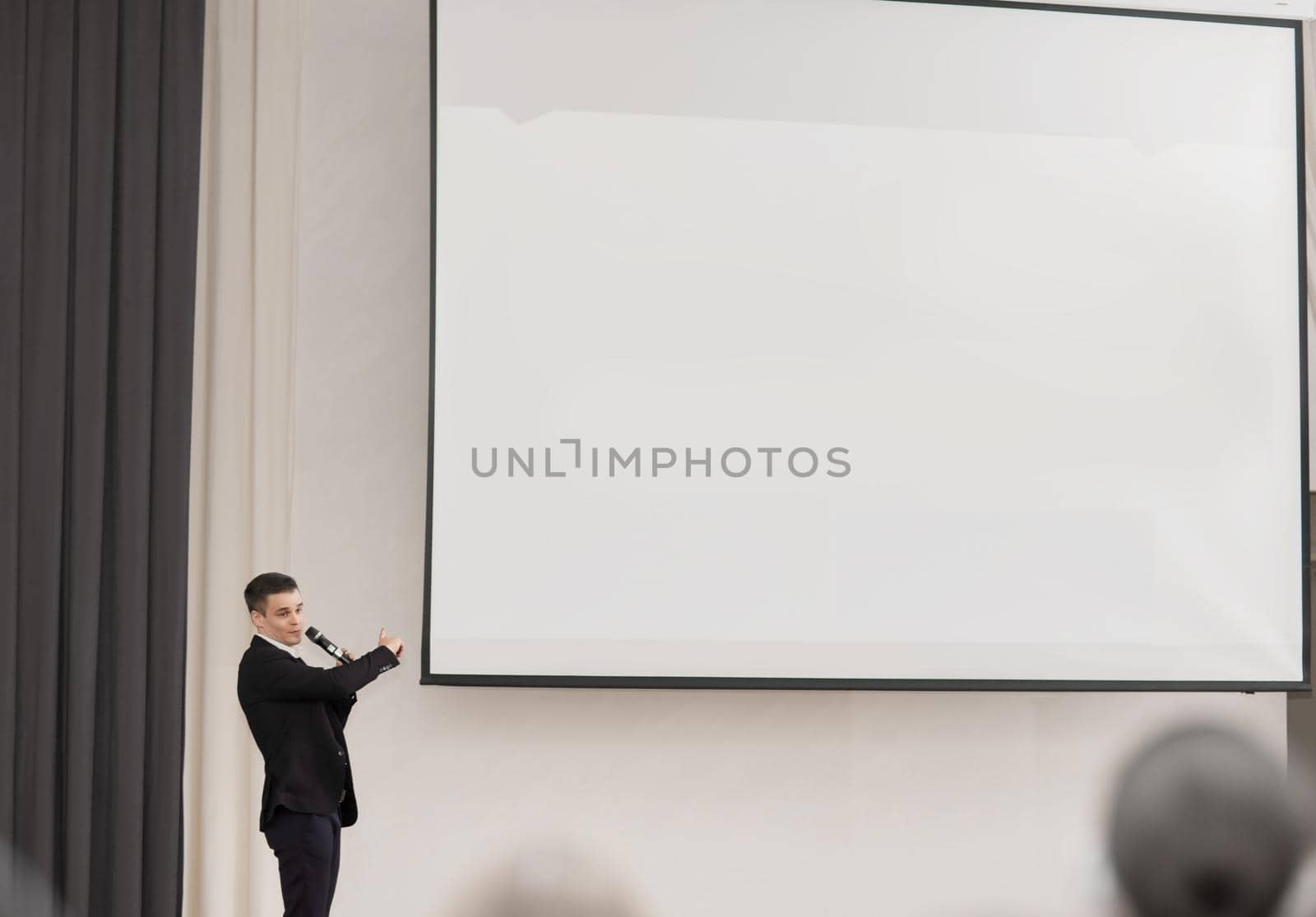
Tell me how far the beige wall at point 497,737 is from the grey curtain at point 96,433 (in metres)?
0.35

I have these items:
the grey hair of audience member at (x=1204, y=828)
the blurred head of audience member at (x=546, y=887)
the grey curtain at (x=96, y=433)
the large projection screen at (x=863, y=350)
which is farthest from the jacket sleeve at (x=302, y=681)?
the grey hair of audience member at (x=1204, y=828)

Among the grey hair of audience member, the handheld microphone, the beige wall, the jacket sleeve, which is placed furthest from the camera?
the beige wall

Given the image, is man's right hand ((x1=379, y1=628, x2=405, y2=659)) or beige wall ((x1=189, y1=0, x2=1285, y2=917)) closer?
man's right hand ((x1=379, y1=628, x2=405, y2=659))

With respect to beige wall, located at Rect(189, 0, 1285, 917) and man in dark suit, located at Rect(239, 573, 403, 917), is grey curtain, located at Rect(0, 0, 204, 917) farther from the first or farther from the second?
man in dark suit, located at Rect(239, 573, 403, 917)

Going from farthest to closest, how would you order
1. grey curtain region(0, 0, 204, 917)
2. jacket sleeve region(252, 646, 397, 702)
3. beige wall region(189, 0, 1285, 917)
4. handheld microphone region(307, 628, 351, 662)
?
beige wall region(189, 0, 1285, 917) < grey curtain region(0, 0, 204, 917) < handheld microphone region(307, 628, 351, 662) < jacket sleeve region(252, 646, 397, 702)

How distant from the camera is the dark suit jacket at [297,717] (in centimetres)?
250

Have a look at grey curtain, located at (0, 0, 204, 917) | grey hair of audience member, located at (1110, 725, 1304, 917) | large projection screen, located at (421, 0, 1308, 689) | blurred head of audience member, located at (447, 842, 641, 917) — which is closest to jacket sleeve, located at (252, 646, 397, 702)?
large projection screen, located at (421, 0, 1308, 689)

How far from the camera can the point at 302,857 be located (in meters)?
2.57

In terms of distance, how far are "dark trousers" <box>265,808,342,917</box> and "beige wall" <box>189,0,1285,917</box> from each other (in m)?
0.67

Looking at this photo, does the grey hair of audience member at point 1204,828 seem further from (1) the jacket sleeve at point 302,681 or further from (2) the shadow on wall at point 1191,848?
(1) the jacket sleeve at point 302,681

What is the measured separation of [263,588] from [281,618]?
79mm

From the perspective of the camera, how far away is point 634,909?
0.45 metres
